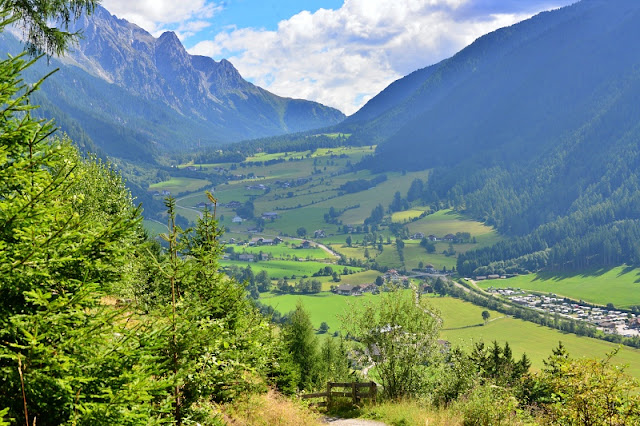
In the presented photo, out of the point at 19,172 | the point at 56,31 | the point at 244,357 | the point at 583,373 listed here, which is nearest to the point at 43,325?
the point at 19,172

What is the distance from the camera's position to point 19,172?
6.62 m

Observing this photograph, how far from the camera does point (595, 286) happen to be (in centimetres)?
18125

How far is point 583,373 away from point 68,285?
42.7 ft

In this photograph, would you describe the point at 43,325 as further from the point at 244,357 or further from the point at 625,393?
the point at 625,393

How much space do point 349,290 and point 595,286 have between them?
100483 millimetres

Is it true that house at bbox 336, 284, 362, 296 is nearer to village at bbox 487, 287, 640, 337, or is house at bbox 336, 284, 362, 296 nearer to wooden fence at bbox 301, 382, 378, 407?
village at bbox 487, 287, 640, 337

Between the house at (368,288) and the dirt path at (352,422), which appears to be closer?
the dirt path at (352,422)

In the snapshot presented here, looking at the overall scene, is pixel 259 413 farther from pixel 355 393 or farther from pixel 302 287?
pixel 302 287

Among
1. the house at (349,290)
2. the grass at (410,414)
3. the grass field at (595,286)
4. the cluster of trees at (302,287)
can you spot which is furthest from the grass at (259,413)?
the grass field at (595,286)

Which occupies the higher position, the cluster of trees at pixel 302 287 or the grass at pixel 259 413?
the grass at pixel 259 413

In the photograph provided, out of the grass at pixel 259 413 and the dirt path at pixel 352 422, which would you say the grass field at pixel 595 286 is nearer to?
the dirt path at pixel 352 422

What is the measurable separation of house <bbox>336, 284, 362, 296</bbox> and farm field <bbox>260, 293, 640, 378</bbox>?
3851mm

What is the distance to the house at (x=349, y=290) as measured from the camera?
16188 cm

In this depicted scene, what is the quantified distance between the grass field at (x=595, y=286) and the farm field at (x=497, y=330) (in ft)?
143
